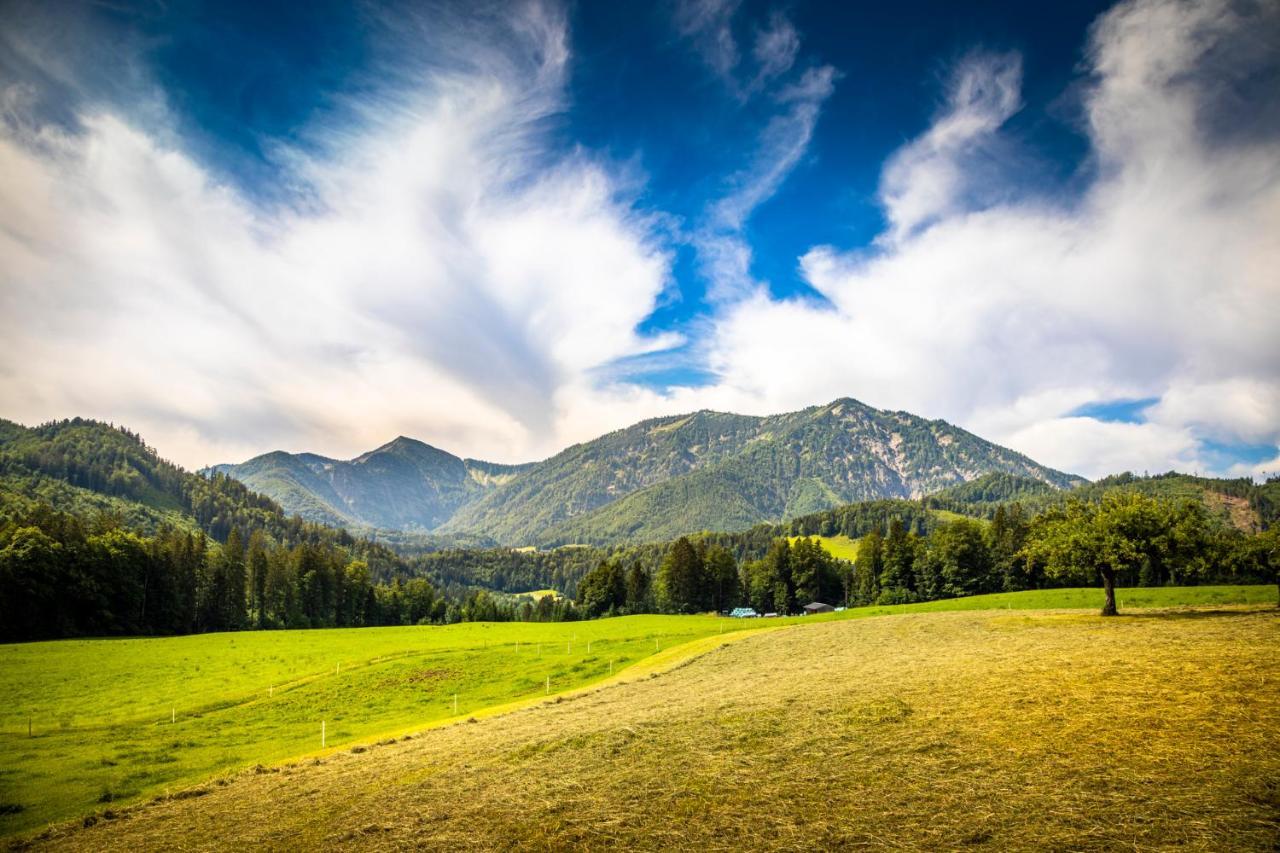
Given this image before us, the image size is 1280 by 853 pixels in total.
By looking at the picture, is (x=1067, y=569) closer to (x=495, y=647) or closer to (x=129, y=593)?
(x=495, y=647)

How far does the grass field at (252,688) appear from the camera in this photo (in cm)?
2986

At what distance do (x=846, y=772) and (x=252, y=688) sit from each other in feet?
187

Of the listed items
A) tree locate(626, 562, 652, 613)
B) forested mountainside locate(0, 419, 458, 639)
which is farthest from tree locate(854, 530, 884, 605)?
forested mountainside locate(0, 419, 458, 639)

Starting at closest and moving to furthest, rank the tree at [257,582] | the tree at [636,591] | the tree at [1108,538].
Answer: the tree at [1108,538], the tree at [257,582], the tree at [636,591]

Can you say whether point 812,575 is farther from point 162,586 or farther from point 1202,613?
point 162,586

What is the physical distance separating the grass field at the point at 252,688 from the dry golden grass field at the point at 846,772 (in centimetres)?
1074

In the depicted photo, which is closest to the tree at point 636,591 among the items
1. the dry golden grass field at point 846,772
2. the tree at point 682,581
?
the tree at point 682,581

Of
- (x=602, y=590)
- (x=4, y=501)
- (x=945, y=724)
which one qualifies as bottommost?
(x=602, y=590)

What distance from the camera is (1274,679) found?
18156mm

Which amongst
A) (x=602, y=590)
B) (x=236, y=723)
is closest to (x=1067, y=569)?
(x=236, y=723)

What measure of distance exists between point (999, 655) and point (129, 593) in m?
128

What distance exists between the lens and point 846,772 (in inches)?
578

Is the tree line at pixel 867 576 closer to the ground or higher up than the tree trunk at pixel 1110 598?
closer to the ground

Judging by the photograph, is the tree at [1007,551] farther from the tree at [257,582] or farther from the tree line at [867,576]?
the tree at [257,582]
